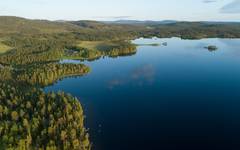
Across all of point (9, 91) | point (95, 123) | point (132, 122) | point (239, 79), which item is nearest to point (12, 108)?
point (9, 91)

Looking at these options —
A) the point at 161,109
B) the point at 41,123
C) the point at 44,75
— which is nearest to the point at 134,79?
the point at 44,75

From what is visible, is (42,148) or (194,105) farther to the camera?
(194,105)

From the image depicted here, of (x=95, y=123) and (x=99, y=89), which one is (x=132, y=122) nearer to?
(x=95, y=123)

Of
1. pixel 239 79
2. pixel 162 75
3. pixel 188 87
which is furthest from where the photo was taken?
pixel 162 75

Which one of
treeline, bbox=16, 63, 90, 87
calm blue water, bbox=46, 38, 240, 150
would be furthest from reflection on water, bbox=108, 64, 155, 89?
treeline, bbox=16, 63, 90, 87

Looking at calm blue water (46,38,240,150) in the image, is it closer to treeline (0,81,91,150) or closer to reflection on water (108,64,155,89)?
reflection on water (108,64,155,89)

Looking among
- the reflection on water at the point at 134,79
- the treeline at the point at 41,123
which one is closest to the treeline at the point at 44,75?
the reflection on water at the point at 134,79
